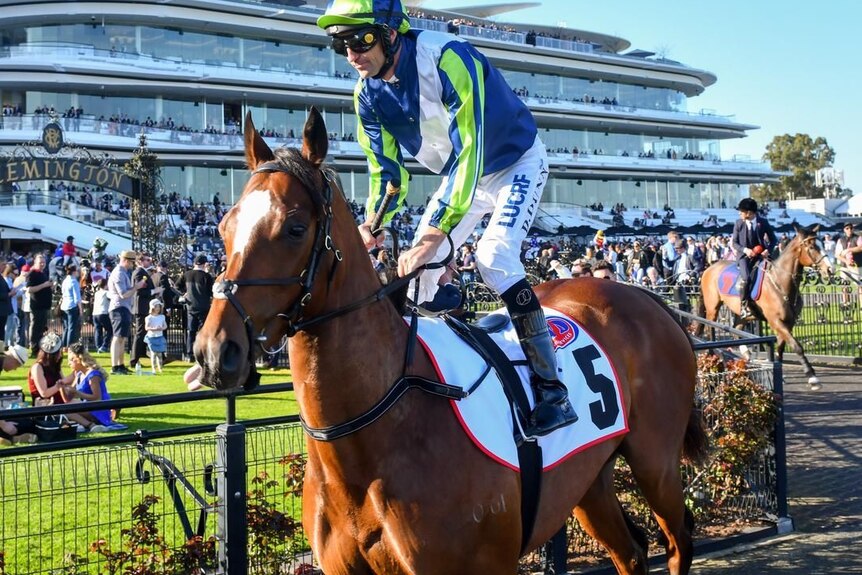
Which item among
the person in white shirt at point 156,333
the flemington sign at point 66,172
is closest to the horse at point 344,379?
the person in white shirt at point 156,333

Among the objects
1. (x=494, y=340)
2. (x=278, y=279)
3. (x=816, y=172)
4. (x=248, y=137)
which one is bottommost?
(x=494, y=340)

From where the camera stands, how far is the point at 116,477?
5.04m

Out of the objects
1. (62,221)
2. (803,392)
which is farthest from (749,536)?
(62,221)

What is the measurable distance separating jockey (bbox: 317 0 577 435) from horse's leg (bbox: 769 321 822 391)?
9915mm

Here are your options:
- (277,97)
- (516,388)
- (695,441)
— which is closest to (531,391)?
(516,388)

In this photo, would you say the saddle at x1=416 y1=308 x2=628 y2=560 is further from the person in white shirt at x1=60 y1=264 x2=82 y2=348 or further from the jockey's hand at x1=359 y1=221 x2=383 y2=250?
the person in white shirt at x1=60 y1=264 x2=82 y2=348

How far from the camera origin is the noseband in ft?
8.37

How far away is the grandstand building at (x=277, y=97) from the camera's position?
51062 millimetres

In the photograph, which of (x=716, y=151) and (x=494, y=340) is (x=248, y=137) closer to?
(x=494, y=340)

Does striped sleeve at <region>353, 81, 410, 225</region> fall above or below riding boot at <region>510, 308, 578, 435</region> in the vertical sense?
above

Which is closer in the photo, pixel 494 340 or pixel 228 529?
pixel 494 340

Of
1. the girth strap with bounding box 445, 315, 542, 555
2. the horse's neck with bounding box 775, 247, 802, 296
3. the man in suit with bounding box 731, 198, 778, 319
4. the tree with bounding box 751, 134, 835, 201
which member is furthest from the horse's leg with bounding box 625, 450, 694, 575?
the tree with bounding box 751, 134, 835, 201

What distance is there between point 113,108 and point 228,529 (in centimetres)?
5340

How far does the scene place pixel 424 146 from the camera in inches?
152
